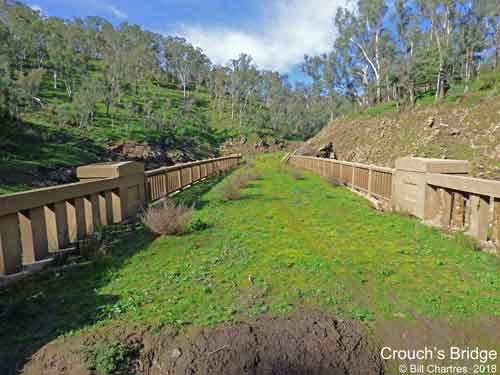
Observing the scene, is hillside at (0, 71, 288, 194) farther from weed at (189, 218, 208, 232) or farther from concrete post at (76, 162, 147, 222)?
weed at (189, 218, 208, 232)

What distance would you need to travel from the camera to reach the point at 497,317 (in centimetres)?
289

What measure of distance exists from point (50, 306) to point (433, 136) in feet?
72.8

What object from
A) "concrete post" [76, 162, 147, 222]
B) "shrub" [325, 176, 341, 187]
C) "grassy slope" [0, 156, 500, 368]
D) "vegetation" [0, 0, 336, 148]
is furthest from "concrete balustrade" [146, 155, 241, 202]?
"vegetation" [0, 0, 336, 148]

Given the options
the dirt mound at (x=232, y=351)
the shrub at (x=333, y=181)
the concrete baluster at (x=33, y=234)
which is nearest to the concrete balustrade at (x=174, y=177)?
the concrete baluster at (x=33, y=234)

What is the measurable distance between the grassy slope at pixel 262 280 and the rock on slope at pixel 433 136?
12633 mm

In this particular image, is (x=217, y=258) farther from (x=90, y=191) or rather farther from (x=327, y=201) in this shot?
(x=327, y=201)

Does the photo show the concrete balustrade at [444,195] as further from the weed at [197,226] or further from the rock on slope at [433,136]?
the rock on slope at [433,136]

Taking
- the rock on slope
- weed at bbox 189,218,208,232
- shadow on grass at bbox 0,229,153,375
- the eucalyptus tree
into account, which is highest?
the eucalyptus tree

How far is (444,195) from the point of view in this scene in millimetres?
5789

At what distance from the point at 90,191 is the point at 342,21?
4733cm

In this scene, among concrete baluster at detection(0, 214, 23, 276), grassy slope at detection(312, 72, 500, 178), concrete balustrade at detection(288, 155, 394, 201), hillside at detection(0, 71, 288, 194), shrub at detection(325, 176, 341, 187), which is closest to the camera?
concrete baluster at detection(0, 214, 23, 276)

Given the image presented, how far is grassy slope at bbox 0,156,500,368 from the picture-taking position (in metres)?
2.92

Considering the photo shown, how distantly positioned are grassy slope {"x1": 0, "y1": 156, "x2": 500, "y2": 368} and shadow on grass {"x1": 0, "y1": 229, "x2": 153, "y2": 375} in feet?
0.04

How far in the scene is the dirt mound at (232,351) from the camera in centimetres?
231
